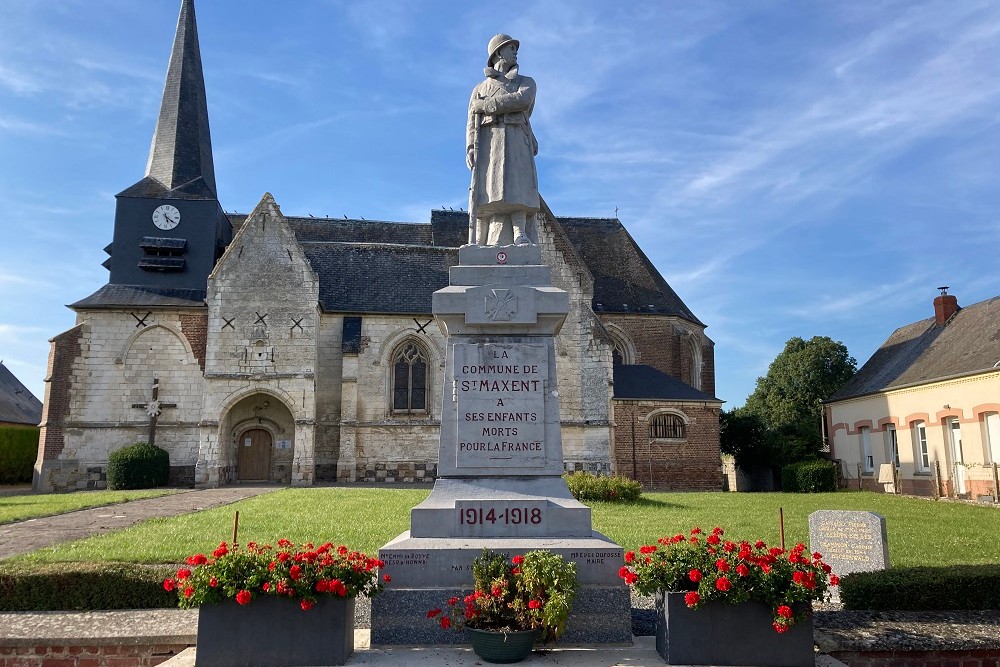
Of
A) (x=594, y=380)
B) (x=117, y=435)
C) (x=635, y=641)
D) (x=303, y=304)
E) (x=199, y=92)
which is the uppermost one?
(x=199, y=92)

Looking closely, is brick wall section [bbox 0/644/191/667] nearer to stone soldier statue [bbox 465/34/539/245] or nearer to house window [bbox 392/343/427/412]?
stone soldier statue [bbox 465/34/539/245]

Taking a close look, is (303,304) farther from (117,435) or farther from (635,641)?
(635,641)

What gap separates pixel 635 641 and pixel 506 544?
48.2 inches

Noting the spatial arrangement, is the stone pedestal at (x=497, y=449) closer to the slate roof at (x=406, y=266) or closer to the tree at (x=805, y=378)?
the slate roof at (x=406, y=266)

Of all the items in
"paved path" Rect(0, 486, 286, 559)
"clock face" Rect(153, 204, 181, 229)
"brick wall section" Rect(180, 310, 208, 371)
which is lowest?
"paved path" Rect(0, 486, 286, 559)

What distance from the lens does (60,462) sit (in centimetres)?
2366

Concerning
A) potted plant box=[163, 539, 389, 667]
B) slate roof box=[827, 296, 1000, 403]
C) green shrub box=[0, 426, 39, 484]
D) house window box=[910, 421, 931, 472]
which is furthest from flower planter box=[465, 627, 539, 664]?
green shrub box=[0, 426, 39, 484]

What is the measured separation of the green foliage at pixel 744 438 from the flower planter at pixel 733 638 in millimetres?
28608

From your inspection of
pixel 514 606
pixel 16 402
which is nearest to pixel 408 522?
pixel 514 606

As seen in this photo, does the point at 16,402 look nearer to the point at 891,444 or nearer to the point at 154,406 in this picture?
the point at 154,406

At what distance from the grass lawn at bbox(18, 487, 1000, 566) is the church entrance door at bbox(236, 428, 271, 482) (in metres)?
7.56

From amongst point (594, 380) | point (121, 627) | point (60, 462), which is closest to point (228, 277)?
point (60, 462)

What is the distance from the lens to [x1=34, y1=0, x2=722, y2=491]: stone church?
24.2 m

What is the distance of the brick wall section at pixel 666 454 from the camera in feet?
86.0
